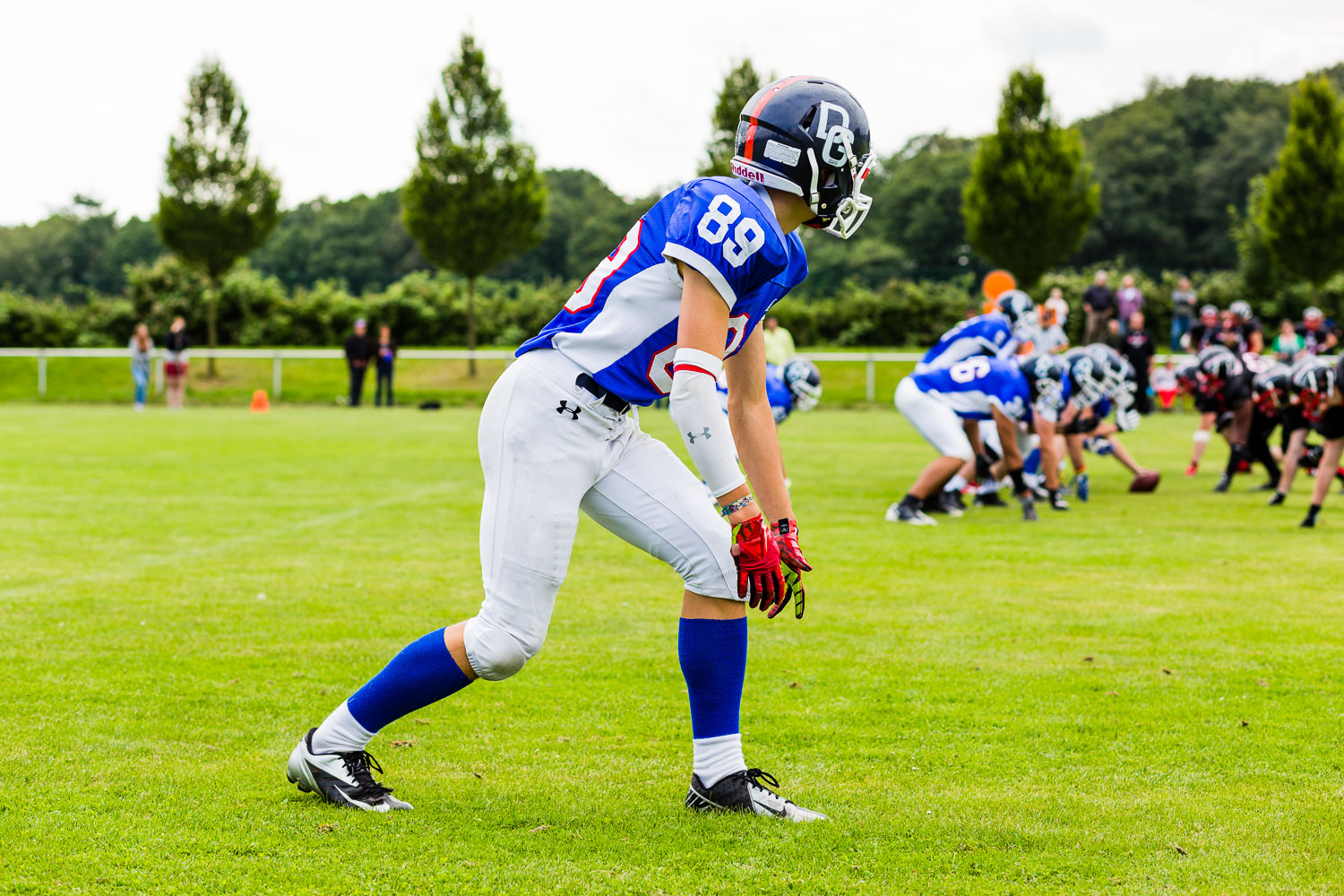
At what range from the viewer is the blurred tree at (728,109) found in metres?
32.3

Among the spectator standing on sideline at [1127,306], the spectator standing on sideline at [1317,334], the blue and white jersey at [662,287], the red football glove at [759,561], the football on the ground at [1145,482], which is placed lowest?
the football on the ground at [1145,482]

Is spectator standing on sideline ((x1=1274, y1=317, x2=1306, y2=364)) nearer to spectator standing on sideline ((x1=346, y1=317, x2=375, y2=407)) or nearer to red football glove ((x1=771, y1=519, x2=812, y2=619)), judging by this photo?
red football glove ((x1=771, y1=519, x2=812, y2=619))

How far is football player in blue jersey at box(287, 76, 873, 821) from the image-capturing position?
3703mm

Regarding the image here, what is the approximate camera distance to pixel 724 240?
3486 mm

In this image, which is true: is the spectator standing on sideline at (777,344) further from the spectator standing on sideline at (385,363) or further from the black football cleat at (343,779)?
the black football cleat at (343,779)

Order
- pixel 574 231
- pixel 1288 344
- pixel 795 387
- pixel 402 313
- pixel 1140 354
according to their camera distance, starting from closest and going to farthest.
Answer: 1. pixel 795 387
2. pixel 1288 344
3. pixel 1140 354
4. pixel 402 313
5. pixel 574 231

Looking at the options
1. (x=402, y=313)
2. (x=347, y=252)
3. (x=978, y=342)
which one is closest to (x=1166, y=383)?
(x=978, y=342)

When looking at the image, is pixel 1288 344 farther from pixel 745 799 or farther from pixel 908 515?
pixel 745 799

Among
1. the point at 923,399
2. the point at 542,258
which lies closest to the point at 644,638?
the point at 923,399

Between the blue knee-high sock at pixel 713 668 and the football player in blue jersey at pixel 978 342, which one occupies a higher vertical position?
the football player in blue jersey at pixel 978 342

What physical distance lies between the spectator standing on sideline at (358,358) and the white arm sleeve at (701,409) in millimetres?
26116

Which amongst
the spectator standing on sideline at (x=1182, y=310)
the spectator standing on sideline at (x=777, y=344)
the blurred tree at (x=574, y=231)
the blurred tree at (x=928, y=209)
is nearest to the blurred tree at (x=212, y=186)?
the spectator standing on sideline at (x=777, y=344)

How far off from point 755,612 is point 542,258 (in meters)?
75.1

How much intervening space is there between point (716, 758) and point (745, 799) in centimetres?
15
